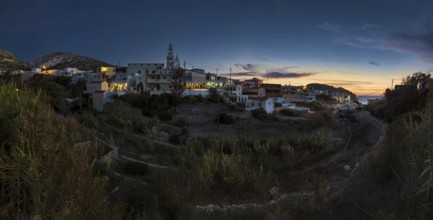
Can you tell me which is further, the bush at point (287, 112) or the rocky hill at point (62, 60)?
the rocky hill at point (62, 60)

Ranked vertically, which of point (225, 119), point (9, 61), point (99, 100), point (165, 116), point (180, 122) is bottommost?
point (180, 122)

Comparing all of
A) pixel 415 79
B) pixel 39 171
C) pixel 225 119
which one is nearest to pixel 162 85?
pixel 225 119

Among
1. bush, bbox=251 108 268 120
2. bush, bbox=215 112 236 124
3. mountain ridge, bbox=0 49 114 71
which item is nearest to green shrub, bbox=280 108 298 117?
bush, bbox=251 108 268 120

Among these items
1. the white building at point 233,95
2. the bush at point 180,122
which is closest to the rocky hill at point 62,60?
the white building at point 233,95

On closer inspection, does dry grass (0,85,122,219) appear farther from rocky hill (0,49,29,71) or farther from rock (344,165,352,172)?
rocky hill (0,49,29,71)

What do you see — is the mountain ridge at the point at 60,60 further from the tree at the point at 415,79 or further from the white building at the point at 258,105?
the tree at the point at 415,79

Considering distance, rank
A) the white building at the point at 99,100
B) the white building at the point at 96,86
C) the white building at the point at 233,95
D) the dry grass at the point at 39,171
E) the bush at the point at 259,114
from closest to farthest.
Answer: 1. the dry grass at the point at 39,171
2. the white building at the point at 99,100
3. the bush at the point at 259,114
4. the white building at the point at 96,86
5. the white building at the point at 233,95

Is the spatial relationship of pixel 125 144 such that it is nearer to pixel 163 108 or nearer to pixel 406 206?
pixel 406 206

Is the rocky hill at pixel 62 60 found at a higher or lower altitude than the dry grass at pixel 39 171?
higher

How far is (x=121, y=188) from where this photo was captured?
8344mm

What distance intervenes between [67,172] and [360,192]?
592 centimetres

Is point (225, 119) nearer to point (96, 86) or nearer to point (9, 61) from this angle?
point (96, 86)

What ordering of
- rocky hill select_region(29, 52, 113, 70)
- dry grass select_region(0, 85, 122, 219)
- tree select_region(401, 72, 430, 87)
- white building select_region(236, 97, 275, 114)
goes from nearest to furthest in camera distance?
dry grass select_region(0, 85, 122, 219) < tree select_region(401, 72, 430, 87) < white building select_region(236, 97, 275, 114) < rocky hill select_region(29, 52, 113, 70)

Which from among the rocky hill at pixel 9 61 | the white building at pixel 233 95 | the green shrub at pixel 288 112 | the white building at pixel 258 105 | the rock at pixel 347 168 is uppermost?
the rocky hill at pixel 9 61
